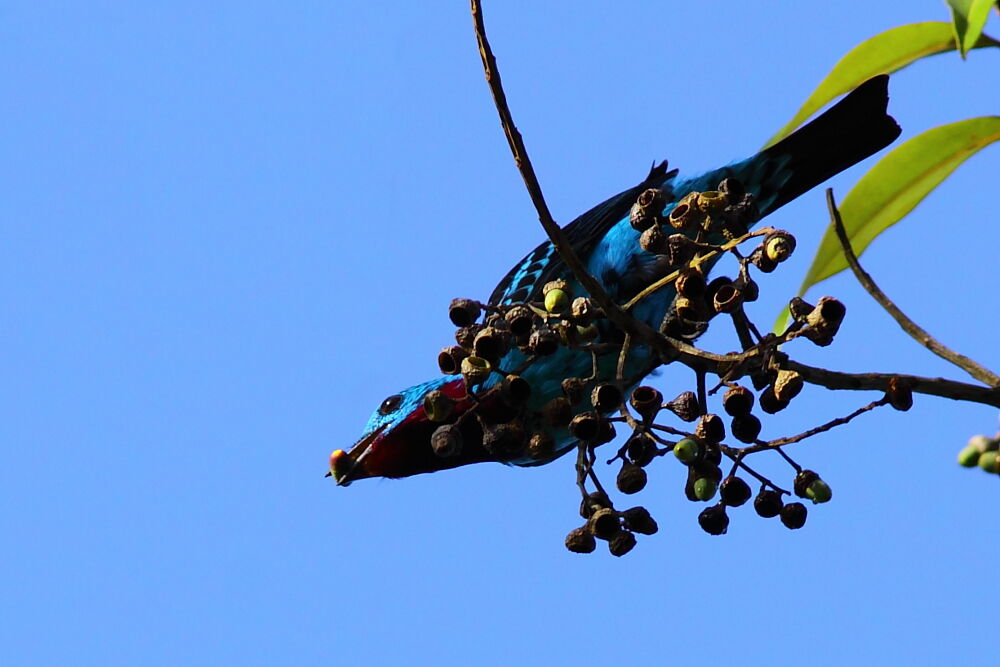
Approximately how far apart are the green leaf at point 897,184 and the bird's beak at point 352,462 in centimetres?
201

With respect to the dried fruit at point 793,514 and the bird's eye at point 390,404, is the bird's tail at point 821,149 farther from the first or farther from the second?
the dried fruit at point 793,514

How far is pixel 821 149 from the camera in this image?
562 centimetres

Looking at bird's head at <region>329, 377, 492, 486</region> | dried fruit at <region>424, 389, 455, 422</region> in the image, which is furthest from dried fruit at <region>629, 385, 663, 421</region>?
bird's head at <region>329, 377, 492, 486</region>

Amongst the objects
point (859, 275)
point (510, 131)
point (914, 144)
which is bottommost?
point (859, 275)

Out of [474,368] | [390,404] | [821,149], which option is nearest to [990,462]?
[474,368]

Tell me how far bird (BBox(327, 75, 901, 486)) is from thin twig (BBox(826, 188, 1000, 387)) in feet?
7.13

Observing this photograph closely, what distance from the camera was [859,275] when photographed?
287cm

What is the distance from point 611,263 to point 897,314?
271 cm

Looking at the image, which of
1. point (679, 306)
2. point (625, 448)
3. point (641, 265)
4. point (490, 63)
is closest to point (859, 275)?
point (679, 306)

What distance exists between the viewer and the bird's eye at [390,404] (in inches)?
223

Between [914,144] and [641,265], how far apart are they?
5.75ft

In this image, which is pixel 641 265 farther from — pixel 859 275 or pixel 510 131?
pixel 510 131

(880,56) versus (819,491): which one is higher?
(880,56)

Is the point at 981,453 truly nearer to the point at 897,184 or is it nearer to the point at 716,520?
the point at 716,520
